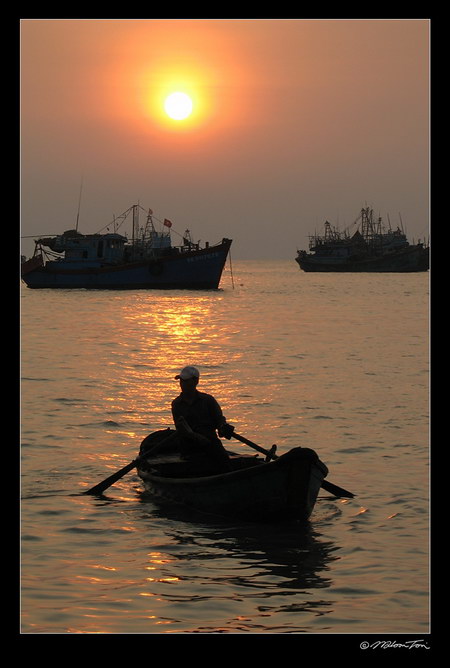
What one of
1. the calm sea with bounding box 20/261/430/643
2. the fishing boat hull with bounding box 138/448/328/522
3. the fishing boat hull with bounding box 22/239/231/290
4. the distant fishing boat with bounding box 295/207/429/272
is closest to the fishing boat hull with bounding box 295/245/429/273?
the distant fishing boat with bounding box 295/207/429/272

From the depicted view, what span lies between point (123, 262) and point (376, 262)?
8766 cm

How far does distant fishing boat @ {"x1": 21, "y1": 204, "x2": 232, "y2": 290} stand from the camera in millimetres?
88125

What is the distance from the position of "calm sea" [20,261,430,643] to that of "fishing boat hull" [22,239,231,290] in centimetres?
4487

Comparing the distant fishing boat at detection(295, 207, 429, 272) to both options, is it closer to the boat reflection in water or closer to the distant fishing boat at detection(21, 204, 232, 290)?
the distant fishing boat at detection(21, 204, 232, 290)

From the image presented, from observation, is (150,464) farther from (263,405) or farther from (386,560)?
(263,405)

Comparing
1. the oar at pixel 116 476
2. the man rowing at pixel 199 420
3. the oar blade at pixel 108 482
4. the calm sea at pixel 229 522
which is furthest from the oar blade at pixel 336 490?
the oar blade at pixel 108 482

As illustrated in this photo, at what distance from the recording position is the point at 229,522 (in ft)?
47.1

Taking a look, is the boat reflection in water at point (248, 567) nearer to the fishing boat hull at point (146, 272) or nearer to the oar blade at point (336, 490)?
the oar blade at point (336, 490)

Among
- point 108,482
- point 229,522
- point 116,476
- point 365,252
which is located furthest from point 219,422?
point 365,252

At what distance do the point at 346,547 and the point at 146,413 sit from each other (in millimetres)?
13252

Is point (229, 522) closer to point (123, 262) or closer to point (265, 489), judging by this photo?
point (265, 489)

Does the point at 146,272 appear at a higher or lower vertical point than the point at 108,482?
higher

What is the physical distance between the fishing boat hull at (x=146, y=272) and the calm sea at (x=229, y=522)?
4487 centimetres

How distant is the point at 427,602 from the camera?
11.4 meters
